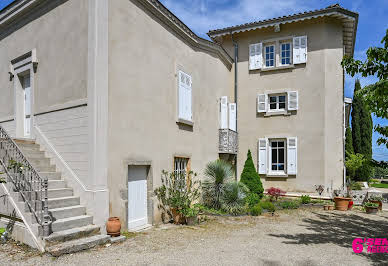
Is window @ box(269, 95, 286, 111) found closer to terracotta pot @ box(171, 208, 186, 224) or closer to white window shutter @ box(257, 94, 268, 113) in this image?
white window shutter @ box(257, 94, 268, 113)

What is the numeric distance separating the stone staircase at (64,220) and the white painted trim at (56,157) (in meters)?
0.19

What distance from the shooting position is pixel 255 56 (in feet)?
46.1

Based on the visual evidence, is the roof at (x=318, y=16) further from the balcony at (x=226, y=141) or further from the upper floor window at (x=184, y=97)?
the upper floor window at (x=184, y=97)

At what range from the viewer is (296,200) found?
12.1m

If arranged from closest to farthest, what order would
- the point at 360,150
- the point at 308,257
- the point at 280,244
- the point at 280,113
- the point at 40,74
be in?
1. the point at 308,257
2. the point at 280,244
3. the point at 40,74
4. the point at 280,113
5. the point at 360,150

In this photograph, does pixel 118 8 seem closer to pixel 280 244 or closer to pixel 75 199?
pixel 75 199

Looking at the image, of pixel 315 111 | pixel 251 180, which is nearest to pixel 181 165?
pixel 251 180

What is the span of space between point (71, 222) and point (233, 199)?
222 inches

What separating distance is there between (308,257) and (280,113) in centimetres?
879

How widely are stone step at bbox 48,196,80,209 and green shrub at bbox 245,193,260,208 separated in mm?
6241

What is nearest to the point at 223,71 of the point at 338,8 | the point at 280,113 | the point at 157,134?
the point at 280,113

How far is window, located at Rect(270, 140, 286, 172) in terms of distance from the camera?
13.6 m

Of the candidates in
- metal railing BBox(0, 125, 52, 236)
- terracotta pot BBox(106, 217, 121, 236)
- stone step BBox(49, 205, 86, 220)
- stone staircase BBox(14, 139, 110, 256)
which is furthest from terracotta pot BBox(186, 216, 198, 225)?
metal railing BBox(0, 125, 52, 236)

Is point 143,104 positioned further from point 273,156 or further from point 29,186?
point 273,156
